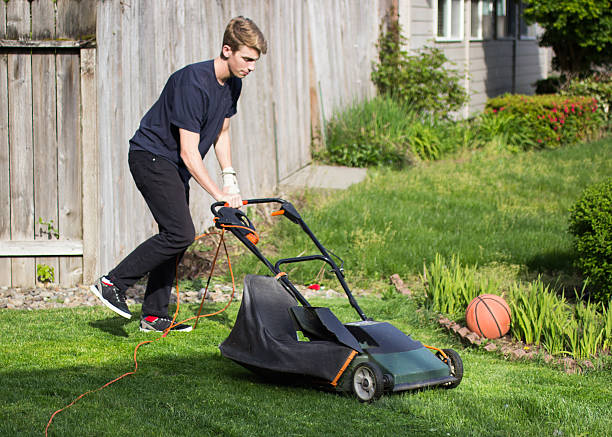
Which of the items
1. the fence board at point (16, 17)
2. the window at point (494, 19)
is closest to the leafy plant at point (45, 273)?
the fence board at point (16, 17)

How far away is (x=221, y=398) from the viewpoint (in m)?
4.28

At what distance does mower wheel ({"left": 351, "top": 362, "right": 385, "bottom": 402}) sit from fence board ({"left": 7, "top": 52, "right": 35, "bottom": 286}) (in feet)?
14.1

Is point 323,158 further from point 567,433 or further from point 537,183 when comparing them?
point 567,433

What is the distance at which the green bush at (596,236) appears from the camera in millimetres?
6254

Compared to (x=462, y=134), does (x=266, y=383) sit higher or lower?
lower

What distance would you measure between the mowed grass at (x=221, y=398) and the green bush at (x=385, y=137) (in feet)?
22.1

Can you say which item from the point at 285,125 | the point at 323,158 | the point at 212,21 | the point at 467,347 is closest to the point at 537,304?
the point at 467,347

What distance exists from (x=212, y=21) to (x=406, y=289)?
143 inches

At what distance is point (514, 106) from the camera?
15.0 m

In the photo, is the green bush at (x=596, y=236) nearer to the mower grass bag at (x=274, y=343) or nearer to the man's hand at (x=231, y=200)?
the mower grass bag at (x=274, y=343)

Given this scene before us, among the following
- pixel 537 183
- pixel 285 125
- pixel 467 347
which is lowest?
pixel 467 347

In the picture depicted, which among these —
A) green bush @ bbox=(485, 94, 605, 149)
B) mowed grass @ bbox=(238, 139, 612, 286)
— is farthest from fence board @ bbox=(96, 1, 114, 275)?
green bush @ bbox=(485, 94, 605, 149)

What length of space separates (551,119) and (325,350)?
11.4 metres

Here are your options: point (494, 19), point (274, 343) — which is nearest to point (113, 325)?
point (274, 343)
